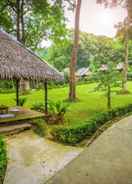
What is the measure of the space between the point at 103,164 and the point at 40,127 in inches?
152

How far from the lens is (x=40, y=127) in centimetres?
1161

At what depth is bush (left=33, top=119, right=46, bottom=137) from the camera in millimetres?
11286

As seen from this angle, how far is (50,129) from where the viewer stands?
11.5 meters

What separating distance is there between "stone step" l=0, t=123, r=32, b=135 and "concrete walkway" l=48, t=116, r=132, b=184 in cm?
282

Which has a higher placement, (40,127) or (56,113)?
(56,113)

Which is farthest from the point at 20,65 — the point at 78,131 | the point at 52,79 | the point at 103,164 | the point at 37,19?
the point at 37,19

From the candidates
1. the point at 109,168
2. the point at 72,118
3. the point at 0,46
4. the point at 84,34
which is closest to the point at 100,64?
the point at 72,118

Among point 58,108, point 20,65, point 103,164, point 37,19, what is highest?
point 37,19

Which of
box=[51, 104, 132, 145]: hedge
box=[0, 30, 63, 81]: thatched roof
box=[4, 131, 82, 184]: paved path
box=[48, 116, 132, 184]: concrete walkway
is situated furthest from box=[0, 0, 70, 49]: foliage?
box=[4, 131, 82, 184]: paved path

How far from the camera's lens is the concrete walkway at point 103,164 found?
7.25m

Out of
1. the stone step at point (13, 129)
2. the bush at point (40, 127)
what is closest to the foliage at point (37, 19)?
the bush at point (40, 127)

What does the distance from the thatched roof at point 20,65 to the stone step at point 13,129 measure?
191cm

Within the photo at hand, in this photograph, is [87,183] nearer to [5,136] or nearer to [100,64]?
[5,136]

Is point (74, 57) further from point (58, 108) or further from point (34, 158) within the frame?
point (34, 158)
